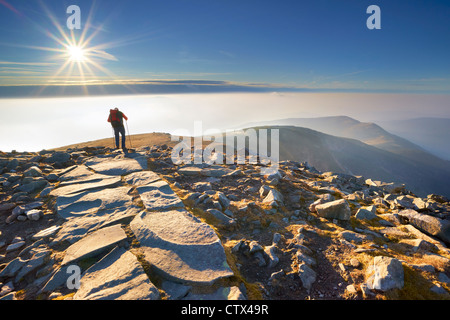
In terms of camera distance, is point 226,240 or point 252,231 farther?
point 252,231

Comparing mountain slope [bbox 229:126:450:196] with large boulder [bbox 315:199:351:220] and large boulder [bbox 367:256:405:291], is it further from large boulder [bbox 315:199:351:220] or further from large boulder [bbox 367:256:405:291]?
large boulder [bbox 367:256:405:291]

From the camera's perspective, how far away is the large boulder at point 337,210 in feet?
16.8

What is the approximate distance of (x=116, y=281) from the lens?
120 inches

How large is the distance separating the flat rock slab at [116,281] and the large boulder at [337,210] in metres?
4.39

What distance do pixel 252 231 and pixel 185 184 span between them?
334cm

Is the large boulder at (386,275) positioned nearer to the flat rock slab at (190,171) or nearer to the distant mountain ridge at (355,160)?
the flat rock slab at (190,171)

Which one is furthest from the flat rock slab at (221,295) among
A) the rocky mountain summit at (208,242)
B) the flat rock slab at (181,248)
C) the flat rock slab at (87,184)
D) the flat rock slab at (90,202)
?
the flat rock slab at (87,184)

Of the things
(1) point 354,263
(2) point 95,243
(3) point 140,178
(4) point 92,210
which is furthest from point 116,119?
(1) point 354,263

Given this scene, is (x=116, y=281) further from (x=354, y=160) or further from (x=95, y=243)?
(x=354, y=160)

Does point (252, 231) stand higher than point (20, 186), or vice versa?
point (20, 186)

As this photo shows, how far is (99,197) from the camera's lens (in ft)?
18.9

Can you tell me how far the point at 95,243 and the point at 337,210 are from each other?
5.55m
